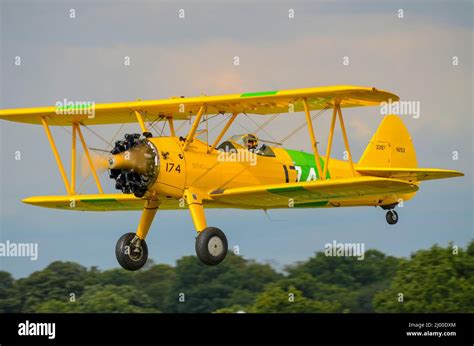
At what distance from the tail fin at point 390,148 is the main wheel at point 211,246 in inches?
191

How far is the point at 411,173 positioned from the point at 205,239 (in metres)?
4.13

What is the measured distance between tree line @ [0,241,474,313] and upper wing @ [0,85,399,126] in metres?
5.96

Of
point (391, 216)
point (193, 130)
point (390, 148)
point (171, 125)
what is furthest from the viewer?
point (390, 148)

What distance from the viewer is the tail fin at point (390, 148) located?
24750 mm

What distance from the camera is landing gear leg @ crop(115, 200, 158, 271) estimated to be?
70.4ft

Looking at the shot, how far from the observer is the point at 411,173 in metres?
22.5

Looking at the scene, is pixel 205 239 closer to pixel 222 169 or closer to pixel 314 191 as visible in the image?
pixel 222 169

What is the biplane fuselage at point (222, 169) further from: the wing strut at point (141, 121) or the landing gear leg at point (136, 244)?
the landing gear leg at point (136, 244)

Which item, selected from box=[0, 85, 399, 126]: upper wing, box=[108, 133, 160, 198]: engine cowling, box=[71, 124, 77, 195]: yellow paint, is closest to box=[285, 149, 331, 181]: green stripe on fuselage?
box=[0, 85, 399, 126]: upper wing

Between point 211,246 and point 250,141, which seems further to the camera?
point 250,141

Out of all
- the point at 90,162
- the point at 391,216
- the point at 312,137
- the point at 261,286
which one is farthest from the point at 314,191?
the point at 261,286
